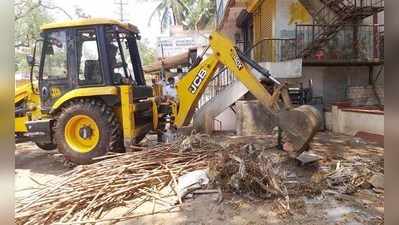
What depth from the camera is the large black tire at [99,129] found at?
267 inches

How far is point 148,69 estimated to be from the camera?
669 inches

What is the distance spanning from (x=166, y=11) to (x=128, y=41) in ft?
108

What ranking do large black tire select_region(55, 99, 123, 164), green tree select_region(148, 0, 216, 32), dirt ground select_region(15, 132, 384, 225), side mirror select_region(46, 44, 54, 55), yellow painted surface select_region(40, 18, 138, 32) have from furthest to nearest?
green tree select_region(148, 0, 216, 32), side mirror select_region(46, 44, 54, 55), yellow painted surface select_region(40, 18, 138, 32), large black tire select_region(55, 99, 123, 164), dirt ground select_region(15, 132, 384, 225)

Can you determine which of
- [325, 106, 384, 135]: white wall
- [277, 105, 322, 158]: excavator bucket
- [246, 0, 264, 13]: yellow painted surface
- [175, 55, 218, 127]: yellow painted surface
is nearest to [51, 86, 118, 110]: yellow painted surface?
[175, 55, 218, 127]: yellow painted surface

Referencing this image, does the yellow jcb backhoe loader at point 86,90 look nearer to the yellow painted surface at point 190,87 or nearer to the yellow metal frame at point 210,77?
the yellow metal frame at point 210,77

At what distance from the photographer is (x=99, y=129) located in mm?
6801

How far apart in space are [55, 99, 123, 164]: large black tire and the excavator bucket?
9.97 ft

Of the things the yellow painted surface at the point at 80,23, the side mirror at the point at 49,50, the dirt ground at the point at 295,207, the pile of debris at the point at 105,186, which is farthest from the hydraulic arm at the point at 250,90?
the side mirror at the point at 49,50

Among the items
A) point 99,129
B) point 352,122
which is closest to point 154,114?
point 99,129

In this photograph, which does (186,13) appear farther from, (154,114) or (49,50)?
(49,50)

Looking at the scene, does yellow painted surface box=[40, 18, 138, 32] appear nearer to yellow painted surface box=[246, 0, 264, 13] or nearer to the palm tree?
yellow painted surface box=[246, 0, 264, 13]

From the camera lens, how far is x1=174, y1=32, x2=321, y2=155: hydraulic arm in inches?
223

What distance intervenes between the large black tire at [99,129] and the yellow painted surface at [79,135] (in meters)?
0.04

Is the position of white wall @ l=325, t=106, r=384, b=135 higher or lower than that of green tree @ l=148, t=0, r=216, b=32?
lower
